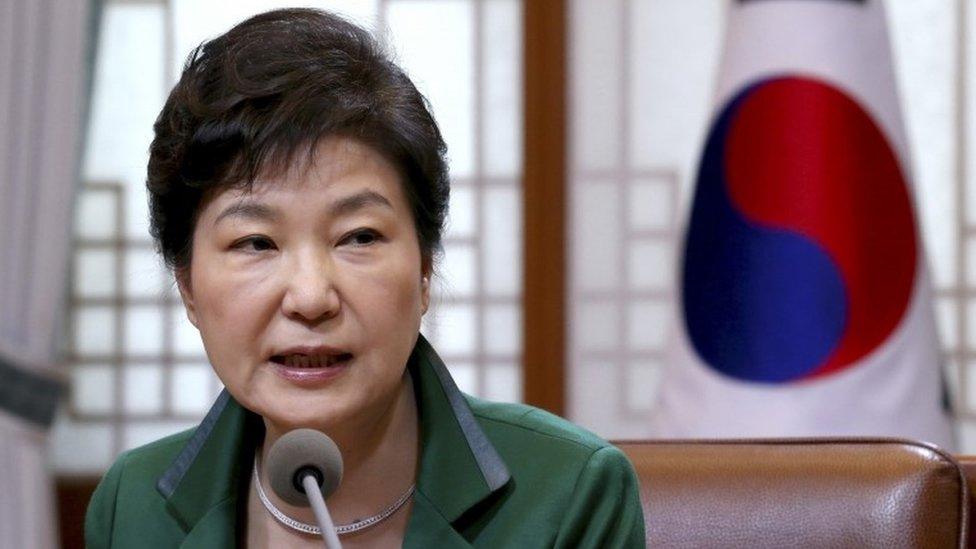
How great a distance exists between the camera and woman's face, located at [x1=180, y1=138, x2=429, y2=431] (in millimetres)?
1287

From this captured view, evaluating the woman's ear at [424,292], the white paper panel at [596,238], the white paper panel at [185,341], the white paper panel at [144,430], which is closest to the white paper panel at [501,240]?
the white paper panel at [596,238]

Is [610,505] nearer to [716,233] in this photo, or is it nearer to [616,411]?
[716,233]

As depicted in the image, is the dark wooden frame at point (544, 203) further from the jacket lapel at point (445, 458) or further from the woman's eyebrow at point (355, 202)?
the woman's eyebrow at point (355, 202)

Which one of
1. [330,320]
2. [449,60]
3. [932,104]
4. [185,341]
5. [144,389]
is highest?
[449,60]

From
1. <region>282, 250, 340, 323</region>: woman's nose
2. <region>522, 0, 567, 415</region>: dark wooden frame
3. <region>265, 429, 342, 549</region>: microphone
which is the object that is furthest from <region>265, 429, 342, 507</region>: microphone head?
<region>522, 0, 567, 415</region>: dark wooden frame

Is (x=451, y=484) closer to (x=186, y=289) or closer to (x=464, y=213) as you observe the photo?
(x=186, y=289)

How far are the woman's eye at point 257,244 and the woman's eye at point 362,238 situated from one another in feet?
0.22

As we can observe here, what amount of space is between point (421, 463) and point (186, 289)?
0.29m

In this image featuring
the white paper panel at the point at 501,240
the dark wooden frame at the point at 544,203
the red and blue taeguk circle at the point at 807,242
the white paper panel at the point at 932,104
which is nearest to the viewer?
the red and blue taeguk circle at the point at 807,242

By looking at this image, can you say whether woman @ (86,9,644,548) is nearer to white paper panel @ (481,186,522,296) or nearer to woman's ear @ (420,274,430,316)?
woman's ear @ (420,274,430,316)

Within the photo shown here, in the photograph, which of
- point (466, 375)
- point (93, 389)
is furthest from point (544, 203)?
point (93, 389)

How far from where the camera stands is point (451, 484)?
1.45 meters

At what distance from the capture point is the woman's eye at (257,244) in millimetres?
1307

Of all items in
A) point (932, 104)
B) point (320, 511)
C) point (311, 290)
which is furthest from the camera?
point (932, 104)
